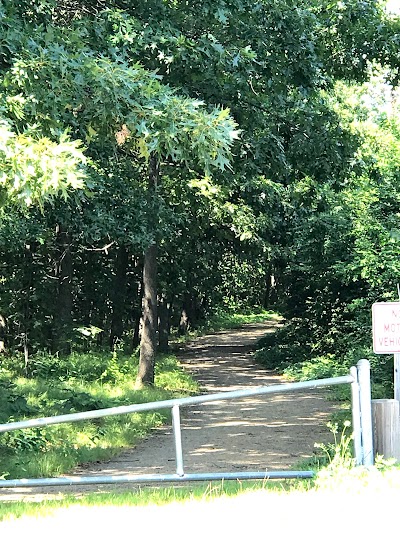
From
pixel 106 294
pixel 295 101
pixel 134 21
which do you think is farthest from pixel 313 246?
pixel 134 21

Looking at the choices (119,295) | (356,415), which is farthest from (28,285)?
(356,415)

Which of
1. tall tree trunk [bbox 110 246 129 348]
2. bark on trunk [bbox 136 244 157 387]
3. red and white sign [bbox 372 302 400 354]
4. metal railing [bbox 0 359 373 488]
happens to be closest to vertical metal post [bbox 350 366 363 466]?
metal railing [bbox 0 359 373 488]

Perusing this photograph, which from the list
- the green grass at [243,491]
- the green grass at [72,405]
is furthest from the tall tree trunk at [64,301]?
the green grass at [243,491]

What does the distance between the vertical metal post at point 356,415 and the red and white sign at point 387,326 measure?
40 cm

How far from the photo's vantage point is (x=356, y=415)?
6695mm

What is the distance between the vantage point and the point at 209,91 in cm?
1080

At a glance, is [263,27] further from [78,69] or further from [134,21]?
[78,69]

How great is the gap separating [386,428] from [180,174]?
12.4 m

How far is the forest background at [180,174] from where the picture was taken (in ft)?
23.8

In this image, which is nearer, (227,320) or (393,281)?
(393,281)

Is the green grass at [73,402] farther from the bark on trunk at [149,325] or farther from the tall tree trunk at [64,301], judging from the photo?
the tall tree trunk at [64,301]

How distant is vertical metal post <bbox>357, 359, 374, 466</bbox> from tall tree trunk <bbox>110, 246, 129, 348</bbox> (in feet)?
61.5

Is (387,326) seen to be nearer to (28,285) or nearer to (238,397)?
(238,397)

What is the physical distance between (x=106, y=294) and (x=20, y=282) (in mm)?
3703
